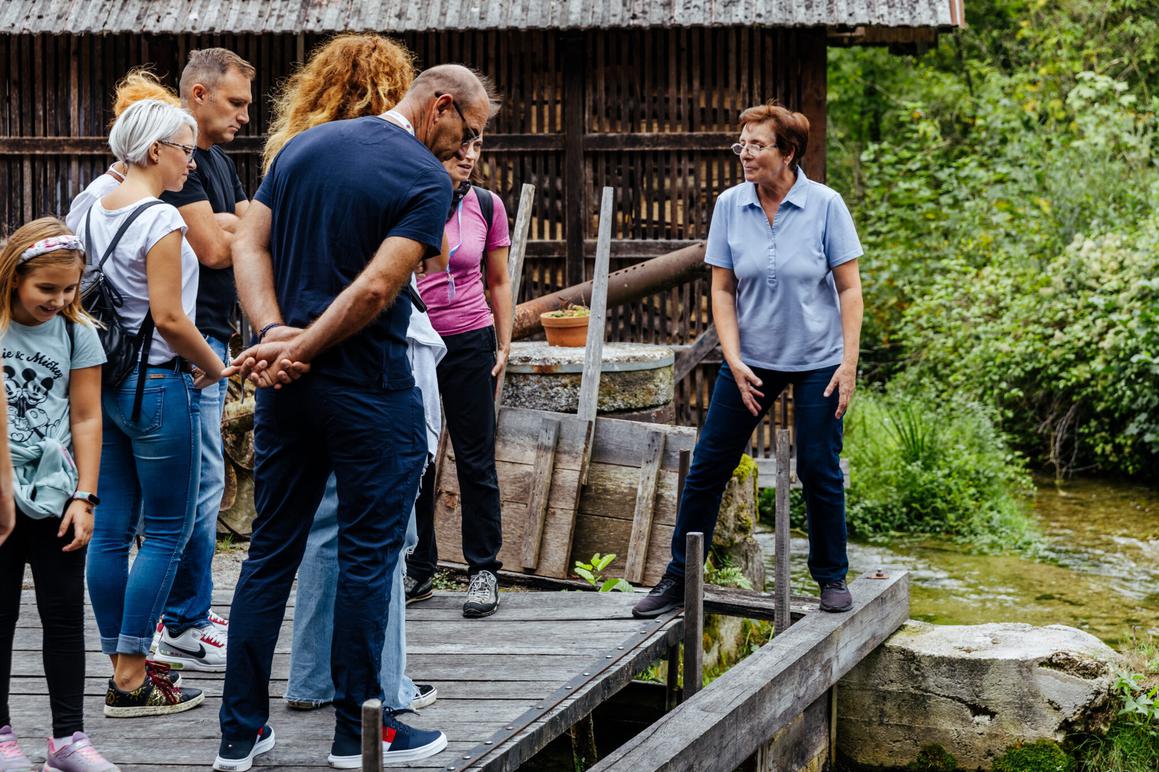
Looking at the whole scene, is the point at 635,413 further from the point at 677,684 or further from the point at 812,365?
the point at 812,365

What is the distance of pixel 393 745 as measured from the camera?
3705mm

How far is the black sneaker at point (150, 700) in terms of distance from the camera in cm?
412

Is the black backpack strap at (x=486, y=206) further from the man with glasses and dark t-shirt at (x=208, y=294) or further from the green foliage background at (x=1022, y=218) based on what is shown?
the green foliage background at (x=1022, y=218)

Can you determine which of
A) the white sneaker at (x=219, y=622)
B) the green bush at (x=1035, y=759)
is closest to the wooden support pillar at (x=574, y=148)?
the green bush at (x=1035, y=759)

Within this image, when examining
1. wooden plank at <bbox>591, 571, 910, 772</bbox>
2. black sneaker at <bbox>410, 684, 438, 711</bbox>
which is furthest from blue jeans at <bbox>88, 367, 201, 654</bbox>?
wooden plank at <bbox>591, 571, 910, 772</bbox>

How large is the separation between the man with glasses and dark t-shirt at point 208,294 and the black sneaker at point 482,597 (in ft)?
3.34

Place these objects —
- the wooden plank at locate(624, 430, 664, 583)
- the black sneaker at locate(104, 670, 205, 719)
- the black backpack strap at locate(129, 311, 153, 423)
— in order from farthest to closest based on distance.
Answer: the wooden plank at locate(624, 430, 664, 583) < the black sneaker at locate(104, 670, 205, 719) < the black backpack strap at locate(129, 311, 153, 423)

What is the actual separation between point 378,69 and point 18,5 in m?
7.09

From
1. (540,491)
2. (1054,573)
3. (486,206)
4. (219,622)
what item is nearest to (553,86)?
(540,491)

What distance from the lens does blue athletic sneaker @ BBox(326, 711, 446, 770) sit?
361cm

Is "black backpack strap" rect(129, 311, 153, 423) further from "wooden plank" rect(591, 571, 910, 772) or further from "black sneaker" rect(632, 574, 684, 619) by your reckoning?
"black sneaker" rect(632, 574, 684, 619)

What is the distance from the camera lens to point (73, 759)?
3553 mm

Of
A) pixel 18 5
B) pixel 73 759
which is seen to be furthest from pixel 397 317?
pixel 18 5

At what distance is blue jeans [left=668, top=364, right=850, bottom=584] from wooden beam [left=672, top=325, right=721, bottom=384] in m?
4.61
